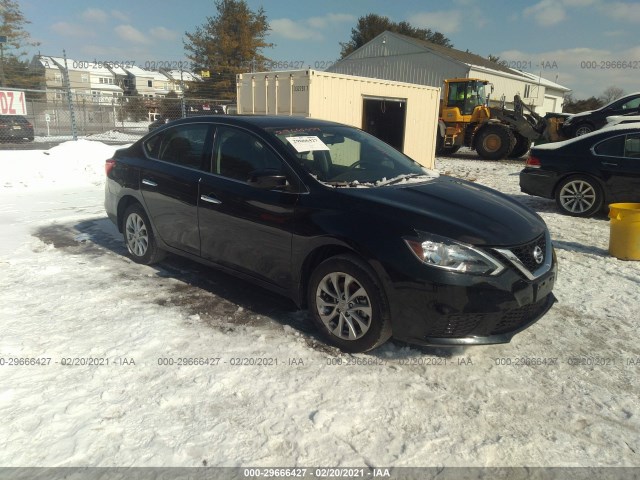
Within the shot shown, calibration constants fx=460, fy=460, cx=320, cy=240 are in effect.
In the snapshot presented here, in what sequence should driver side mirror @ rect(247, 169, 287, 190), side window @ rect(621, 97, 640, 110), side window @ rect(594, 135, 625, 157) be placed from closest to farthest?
1. driver side mirror @ rect(247, 169, 287, 190)
2. side window @ rect(594, 135, 625, 157)
3. side window @ rect(621, 97, 640, 110)

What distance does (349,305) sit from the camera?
10.4 ft

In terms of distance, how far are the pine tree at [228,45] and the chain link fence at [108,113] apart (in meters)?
9.18

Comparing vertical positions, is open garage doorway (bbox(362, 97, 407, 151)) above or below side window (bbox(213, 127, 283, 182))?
above

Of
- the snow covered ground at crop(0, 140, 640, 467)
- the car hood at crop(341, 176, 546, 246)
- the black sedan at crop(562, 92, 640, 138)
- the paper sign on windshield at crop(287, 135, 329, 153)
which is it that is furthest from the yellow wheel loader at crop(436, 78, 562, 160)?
the paper sign on windshield at crop(287, 135, 329, 153)

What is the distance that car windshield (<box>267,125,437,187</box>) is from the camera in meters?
3.56

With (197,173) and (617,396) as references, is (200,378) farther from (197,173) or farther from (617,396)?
(617,396)

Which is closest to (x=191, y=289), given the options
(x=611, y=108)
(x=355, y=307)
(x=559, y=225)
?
(x=355, y=307)

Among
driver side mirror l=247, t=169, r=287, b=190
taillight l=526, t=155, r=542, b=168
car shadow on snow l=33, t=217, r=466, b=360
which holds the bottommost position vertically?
car shadow on snow l=33, t=217, r=466, b=360

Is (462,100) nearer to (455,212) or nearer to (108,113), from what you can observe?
(455,212)

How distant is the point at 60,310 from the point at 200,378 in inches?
66.9

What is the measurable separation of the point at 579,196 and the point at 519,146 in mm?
10420

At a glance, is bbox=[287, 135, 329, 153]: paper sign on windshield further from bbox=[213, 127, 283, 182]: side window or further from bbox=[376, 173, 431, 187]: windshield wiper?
bbox=[376, 173, 431, 187]: windshield wiper

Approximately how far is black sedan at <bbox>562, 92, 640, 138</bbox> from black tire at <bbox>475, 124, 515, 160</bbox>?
7.51ft

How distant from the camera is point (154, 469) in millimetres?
2188
